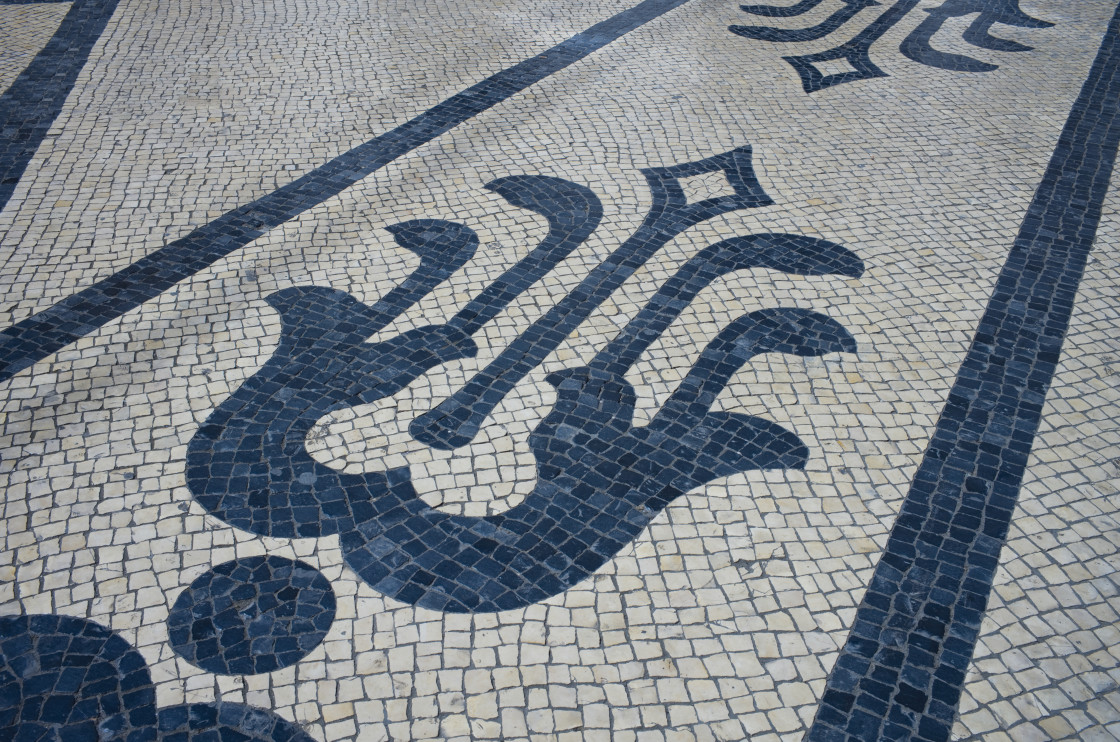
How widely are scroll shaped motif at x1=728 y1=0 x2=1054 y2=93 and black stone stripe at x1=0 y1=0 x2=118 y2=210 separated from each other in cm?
714

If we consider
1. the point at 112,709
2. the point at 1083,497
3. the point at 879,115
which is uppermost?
the point at 879,115

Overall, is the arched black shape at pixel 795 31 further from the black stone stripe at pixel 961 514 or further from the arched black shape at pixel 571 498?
the arched black shape at pixel 571 498

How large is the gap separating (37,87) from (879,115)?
315 inches

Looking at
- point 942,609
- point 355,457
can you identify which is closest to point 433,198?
point 355,457

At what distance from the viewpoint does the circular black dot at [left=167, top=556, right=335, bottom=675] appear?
12.9 feet

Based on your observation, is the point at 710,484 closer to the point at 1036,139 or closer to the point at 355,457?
the point at 355,457

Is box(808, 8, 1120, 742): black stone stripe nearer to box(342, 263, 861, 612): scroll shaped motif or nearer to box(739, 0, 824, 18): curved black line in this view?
box(342, 263, 861, 612): scroll shaped motif

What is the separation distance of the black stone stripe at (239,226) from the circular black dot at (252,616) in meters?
2.18

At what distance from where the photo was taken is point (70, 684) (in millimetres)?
3783

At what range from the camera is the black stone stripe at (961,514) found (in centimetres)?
385

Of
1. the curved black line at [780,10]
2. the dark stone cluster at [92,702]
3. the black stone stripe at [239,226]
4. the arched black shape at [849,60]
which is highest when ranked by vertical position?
the curved black line at [780,10]

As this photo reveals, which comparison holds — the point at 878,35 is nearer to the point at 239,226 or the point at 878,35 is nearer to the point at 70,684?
the point at 239,226

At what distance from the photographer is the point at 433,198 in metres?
7.11

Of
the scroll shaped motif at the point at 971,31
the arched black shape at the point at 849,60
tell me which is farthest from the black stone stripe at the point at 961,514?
the scroll shaped motif at the point at 971,31
